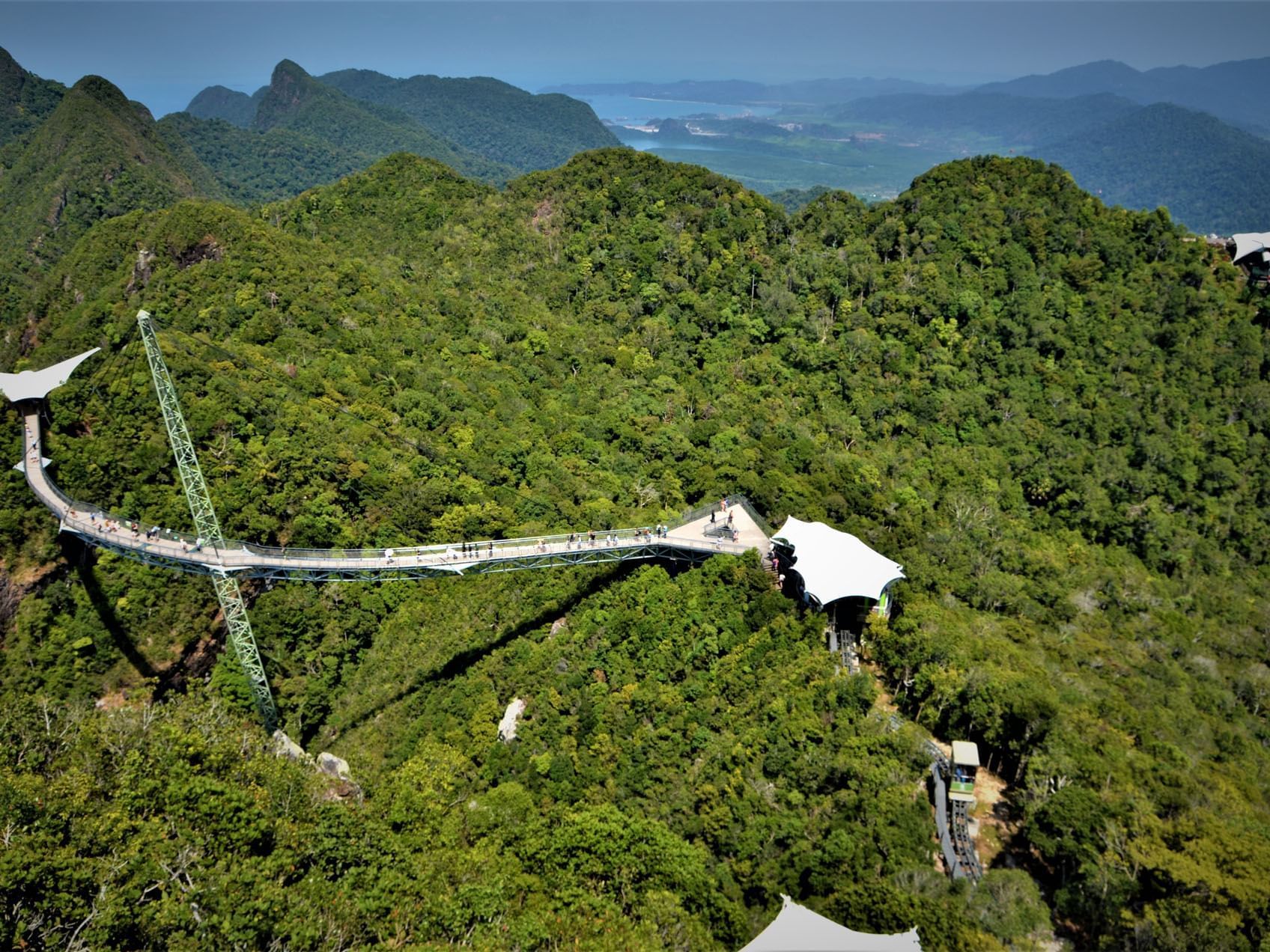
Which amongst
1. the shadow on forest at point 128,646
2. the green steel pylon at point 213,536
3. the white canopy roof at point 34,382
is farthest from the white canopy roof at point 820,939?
the white canopy roof at point 34,382

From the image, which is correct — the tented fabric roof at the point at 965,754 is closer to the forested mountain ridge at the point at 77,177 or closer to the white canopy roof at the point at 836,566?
the white canopy roof at the point at 836,566

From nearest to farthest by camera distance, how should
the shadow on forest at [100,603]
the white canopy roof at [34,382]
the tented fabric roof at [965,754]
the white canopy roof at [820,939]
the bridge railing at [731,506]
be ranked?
the white canopy roof at [820,939] → the tented fabric roof at [965,754] → the shadow on forest at [100,603] → the white canopy roof at [34,382] → the bridge railing at [731,506]

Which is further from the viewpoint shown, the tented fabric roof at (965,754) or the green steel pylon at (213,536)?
the green steel pylon at (213,536)

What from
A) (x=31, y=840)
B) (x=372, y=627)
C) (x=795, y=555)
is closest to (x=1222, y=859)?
(x=795, y=555)

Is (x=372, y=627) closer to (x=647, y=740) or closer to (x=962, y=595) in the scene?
(x=647, y=740)

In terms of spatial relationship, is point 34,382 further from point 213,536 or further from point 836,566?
point 836,566

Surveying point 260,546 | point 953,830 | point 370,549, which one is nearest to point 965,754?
point 953,830
